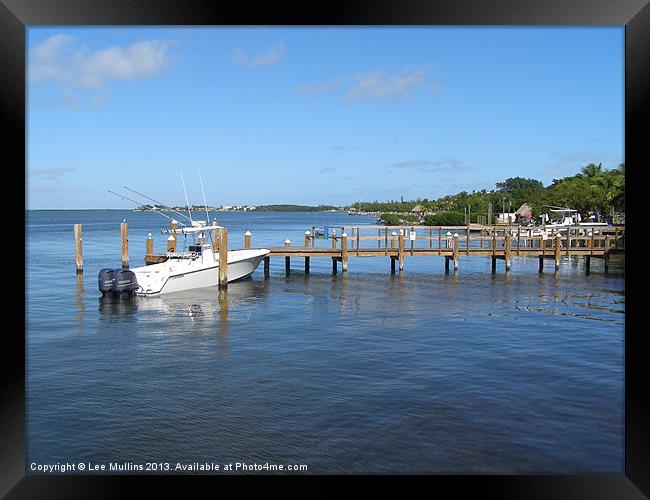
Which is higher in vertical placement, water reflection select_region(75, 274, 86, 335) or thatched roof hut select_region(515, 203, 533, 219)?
thatched roof hut select_region(515, 203, 533, 219)

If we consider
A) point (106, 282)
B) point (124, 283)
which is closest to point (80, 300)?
point (106, 282)

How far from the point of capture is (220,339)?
14.3 metres

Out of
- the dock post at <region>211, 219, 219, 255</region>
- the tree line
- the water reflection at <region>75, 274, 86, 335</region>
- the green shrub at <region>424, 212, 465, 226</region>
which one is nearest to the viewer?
the water reflection at <region>75, 274, 86, 335</region>

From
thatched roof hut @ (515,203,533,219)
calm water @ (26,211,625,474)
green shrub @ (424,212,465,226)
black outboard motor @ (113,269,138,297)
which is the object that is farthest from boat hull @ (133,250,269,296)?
green shrub @ (424,212,465,226)

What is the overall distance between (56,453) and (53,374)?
3.96 metres

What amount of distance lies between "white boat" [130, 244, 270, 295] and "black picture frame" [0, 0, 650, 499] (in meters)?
16.0

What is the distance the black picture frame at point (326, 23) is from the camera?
452cm

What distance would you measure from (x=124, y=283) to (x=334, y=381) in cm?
1132

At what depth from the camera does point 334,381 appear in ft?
34.9

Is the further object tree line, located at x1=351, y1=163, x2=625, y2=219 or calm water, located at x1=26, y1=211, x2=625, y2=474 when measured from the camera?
tree line, located at x1=351, y1=163, x2=625, y2=219

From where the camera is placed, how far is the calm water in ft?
25.1

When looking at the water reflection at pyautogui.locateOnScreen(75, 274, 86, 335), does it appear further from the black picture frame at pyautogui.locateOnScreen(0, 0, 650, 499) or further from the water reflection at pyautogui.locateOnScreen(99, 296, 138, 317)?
the black picture frame at pyautogui.locateOnScreen(0, 0, 650, 499)

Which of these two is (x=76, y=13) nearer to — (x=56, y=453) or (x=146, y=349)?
(x=56, y=453)

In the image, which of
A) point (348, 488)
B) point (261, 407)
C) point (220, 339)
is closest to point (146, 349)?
point (220, 339)
